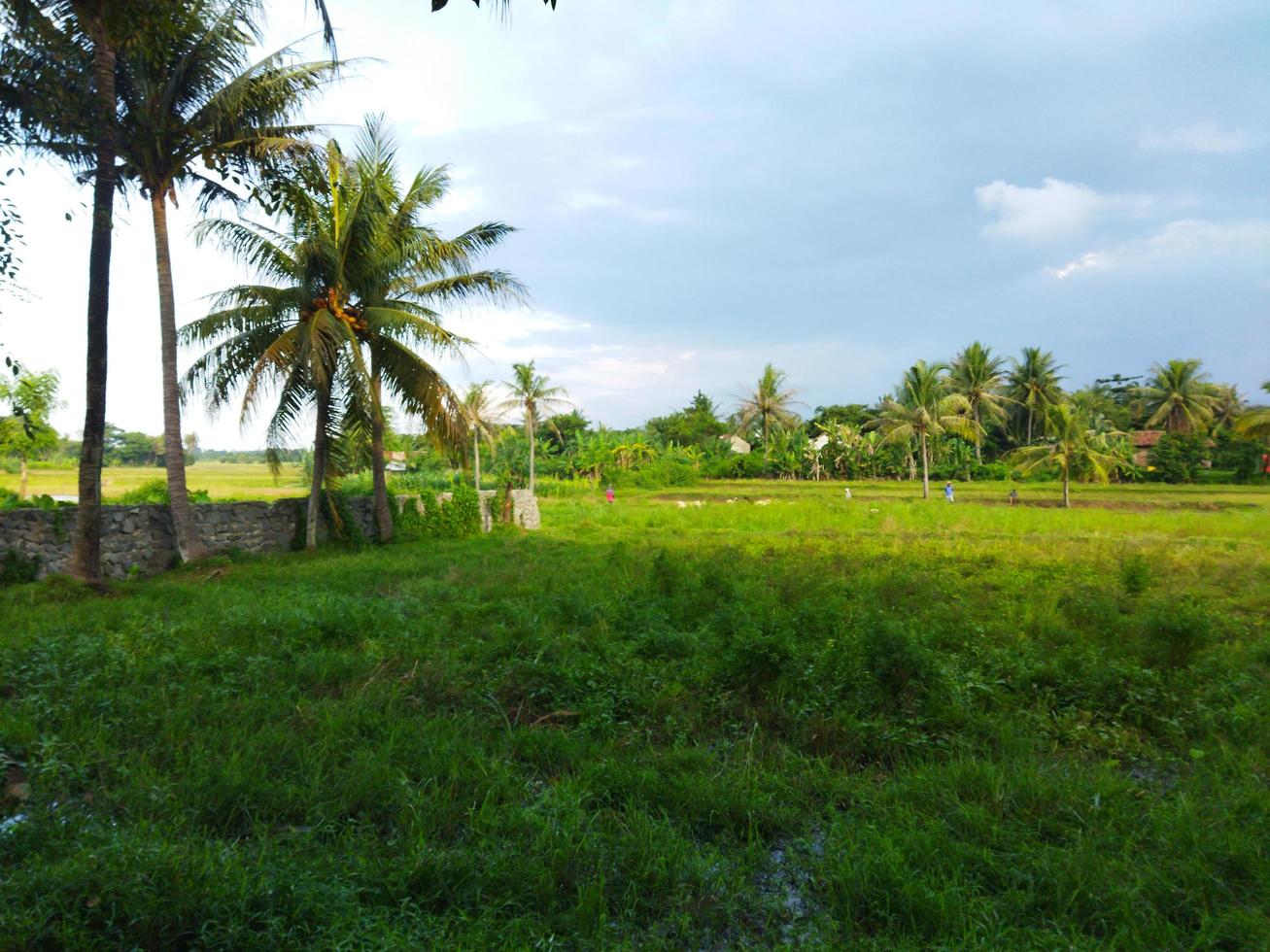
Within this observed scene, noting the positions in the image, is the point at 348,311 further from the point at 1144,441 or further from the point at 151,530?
the point at 1144,441

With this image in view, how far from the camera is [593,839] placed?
Result: 283 centimetres

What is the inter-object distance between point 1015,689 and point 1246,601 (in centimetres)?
508

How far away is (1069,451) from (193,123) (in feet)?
91.3

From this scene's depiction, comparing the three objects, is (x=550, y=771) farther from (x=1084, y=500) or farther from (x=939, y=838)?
(x=1084, y=500)

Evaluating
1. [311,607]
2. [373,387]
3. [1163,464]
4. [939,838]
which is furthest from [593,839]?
[1163,464]

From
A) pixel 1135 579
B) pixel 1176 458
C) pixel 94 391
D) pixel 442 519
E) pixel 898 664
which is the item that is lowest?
pixel 1135 579

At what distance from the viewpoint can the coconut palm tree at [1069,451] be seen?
1010 inches

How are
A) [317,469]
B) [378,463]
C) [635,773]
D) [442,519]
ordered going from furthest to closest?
[442,519] < [378,463] < [317,469] < [635,773]

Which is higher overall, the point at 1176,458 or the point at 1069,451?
the point at 1069,451

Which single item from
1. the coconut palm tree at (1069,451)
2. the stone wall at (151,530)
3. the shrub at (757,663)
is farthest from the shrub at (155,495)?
the coconut palm tree at (1069,451)

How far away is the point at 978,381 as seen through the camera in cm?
4441

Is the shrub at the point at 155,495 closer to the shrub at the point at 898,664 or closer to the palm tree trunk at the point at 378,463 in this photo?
the palm tree trunk at the point at 378,463

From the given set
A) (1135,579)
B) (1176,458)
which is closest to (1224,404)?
(1176,458)

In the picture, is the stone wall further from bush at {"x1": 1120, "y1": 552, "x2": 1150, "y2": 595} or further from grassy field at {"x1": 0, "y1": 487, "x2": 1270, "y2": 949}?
bush at {"x1": 1120, "y1": 552, "x2": 1150, "y2": 595}
